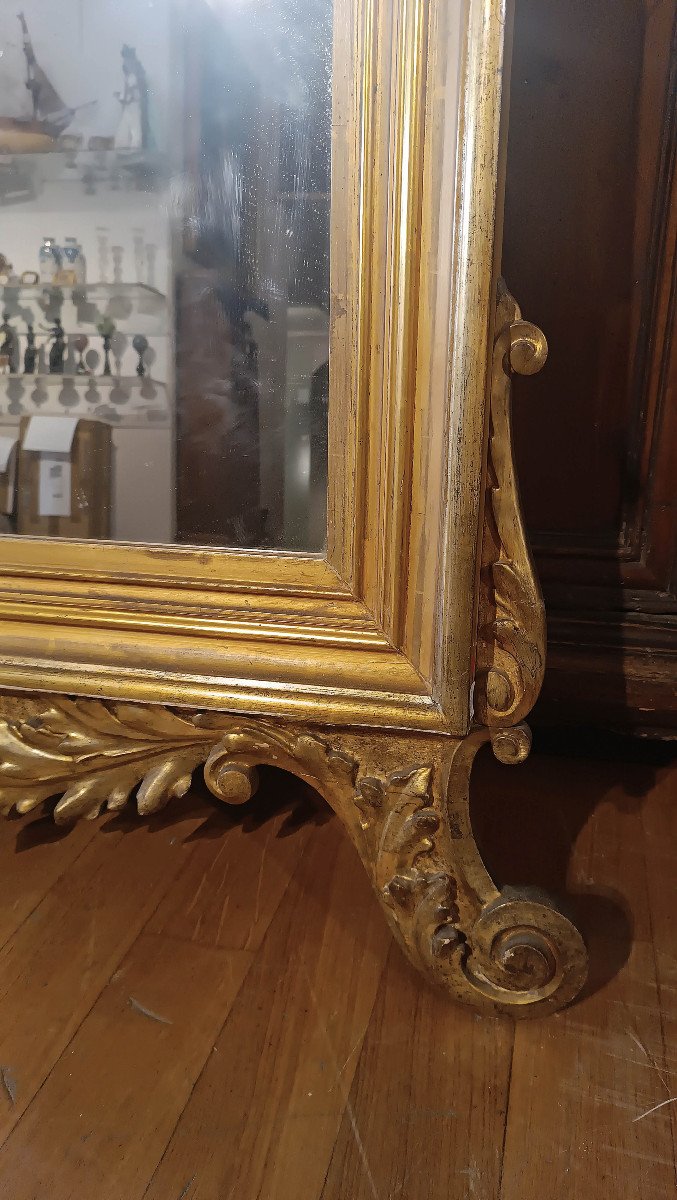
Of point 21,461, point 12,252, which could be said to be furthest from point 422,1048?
point 12,252

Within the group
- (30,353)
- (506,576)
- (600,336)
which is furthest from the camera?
(600,336)

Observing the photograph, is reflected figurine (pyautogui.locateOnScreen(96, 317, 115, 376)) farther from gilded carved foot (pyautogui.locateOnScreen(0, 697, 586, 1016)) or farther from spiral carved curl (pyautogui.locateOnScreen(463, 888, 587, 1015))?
spiral carved curl (pyautogui.locateOnScreen(463, 888, 587, 1015))

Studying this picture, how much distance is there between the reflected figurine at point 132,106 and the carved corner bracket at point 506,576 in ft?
0.95

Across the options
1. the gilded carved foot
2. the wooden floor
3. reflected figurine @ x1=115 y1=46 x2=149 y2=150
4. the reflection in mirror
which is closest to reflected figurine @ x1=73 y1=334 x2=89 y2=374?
the reflection in mirror

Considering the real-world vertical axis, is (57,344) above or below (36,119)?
below

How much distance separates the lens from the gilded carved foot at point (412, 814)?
22.6 inches

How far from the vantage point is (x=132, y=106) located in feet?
1.97

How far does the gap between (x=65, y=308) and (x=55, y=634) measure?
0.82ft

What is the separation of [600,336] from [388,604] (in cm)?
49

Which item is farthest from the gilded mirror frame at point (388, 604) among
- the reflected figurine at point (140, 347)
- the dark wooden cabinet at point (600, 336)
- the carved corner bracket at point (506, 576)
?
the dark wooden cabinet at point (600, 336)

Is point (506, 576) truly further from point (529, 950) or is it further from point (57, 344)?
point (57, 344)

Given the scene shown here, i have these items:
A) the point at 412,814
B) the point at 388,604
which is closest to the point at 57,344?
the point at 388,604

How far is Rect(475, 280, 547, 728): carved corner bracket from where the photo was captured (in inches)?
20.6

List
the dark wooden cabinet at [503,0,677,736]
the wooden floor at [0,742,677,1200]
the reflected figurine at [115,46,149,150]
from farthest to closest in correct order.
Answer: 1. the dark wooden cabinet at [503,0,677,736]
2. the reflected figurine at [115,46,149,150]
3. the wooden floor at [0,742,677,1200]
